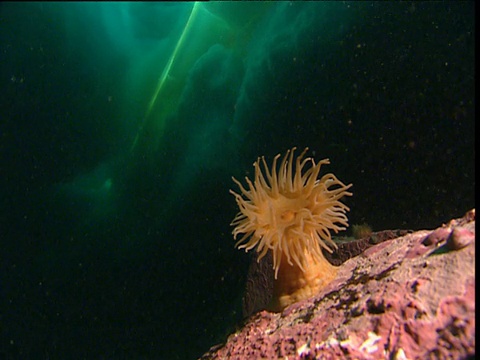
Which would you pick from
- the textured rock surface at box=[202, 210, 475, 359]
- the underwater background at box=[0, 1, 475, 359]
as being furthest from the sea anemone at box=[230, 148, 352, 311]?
the underwater background at box=[0, 1, 475, 359]

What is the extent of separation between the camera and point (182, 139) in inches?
233

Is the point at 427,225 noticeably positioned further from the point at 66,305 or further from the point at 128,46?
the point at 66,305

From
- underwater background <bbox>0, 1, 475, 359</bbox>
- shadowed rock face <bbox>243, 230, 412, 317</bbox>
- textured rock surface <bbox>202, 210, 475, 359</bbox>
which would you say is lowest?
textured rock surface <bbox>202, 210, 475, 359</bbox>

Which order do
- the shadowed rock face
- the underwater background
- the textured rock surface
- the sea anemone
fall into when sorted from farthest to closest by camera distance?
the underwater background, the shadowed rock face, the sea anemone, the textured rock surface

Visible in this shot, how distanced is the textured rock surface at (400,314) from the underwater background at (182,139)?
7.47 feet

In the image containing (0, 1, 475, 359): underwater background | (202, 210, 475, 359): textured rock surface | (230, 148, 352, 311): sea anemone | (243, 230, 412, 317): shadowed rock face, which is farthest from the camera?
(0, 1, 475, 359): underwater background

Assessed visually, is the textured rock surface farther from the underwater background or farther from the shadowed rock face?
the underwater background

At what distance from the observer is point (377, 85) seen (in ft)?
14.9

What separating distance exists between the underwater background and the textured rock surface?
7.47 feet

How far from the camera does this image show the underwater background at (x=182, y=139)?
425 centimetres

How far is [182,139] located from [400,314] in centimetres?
484

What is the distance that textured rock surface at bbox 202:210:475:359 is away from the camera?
1372 millimetres

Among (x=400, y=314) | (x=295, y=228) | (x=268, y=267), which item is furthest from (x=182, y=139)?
(x=400, y=314)

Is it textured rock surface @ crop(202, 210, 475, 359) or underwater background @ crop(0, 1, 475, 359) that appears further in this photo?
underwater background @ crop(0, 1, 475, 359)
